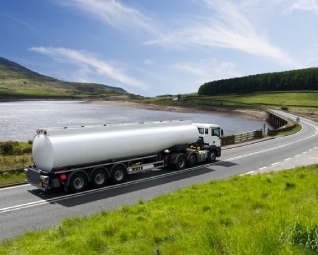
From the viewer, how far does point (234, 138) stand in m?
40.6

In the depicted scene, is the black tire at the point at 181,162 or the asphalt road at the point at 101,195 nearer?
the asphalt road at the point at 101,195

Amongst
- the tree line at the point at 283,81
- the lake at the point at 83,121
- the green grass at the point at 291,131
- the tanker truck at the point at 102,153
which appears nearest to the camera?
the tanker truck at the point at 102,153

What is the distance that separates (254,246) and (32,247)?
6041 mm

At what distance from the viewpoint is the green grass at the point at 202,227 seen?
271 inches

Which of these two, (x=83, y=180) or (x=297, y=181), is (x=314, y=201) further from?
(x=83, y=180)

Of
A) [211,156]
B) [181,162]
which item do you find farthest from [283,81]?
[181,162]

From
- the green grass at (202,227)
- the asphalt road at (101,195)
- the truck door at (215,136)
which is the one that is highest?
the truck door at (215,136)

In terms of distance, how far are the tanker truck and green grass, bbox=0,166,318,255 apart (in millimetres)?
5511

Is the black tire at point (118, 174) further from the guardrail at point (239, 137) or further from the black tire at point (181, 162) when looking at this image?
the guardrail at point (239, 137)

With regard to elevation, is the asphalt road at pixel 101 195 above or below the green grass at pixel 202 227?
below

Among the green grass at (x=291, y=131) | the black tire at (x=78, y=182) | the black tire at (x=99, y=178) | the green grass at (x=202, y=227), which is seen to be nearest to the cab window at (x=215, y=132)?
the black tire at (x=99, y=178)

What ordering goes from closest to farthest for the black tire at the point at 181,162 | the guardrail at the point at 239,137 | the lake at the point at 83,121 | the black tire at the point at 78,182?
the black tire at the point at 78,182 < the black tire at the point at 181,162 < the guardrail at the point at 239,137 < the lake at the point at 83,121

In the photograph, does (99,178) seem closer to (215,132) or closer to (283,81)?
(215,132)

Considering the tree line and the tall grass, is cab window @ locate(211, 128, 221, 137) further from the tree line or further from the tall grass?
the tree line
